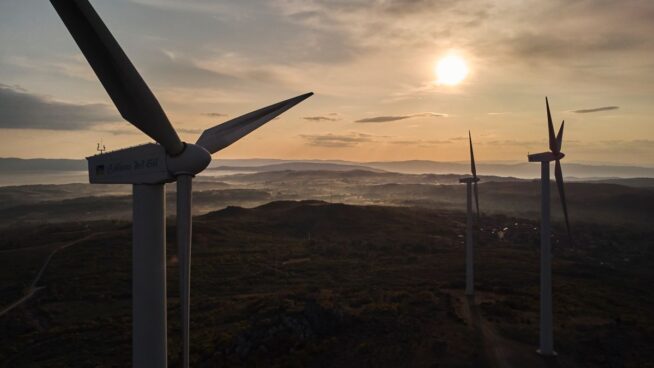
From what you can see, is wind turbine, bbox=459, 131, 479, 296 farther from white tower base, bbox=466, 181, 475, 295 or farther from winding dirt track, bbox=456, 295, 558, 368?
winding dirt track, bbox=456, 295, 558, 368

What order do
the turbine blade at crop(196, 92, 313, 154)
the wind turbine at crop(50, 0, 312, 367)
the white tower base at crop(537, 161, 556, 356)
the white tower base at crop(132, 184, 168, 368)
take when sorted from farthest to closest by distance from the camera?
the white tower base at crop(537, 161, 556, 356) < the turbine blade at crop(196, 92, 313, 154) < the white tower base at crop(132, 184, 168, 368) < the wind turbine at crop(50, 0, 312, 367)

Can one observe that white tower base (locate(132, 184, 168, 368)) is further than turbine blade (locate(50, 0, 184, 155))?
Yes

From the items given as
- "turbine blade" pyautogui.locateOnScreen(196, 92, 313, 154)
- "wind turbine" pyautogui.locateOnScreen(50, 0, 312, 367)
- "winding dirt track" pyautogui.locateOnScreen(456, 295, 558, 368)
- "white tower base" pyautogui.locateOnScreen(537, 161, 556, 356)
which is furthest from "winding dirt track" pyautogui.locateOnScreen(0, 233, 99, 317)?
"white tower base" pyautogui.locateOnScreen(537, 161, 556, 356)

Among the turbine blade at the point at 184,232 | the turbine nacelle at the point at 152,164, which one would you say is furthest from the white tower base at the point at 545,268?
the turbine blade at the point at 184,232

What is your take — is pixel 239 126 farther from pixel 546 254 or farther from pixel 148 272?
pixel 546 254

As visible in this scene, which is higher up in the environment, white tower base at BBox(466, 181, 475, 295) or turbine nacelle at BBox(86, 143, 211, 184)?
turbine nacelle at BBox(86, 143, 211, 184)

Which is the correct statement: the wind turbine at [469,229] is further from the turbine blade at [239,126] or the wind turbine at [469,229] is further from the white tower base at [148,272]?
the white tower base at [148,272]

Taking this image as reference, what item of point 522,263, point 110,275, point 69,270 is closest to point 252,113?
point 110,275
